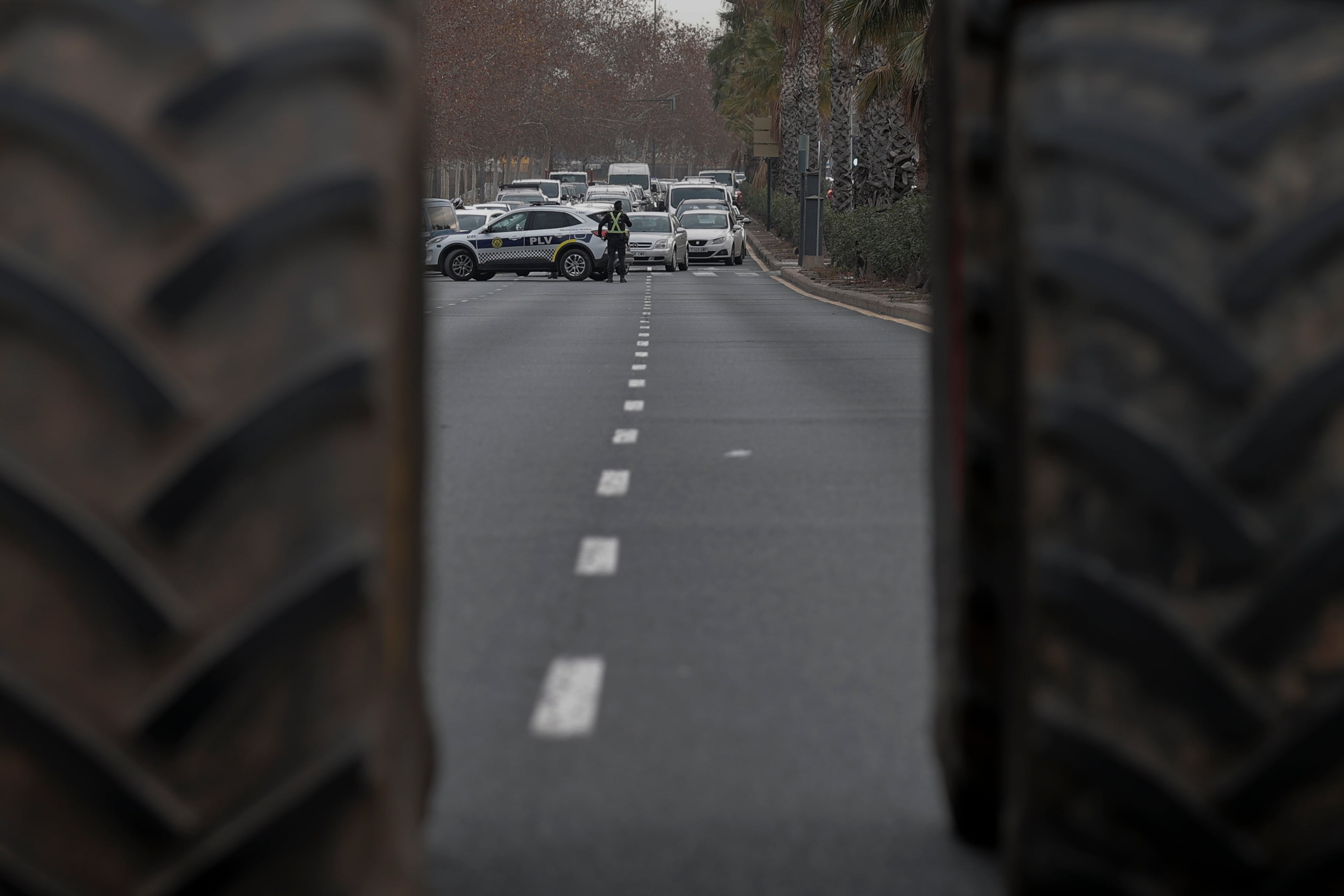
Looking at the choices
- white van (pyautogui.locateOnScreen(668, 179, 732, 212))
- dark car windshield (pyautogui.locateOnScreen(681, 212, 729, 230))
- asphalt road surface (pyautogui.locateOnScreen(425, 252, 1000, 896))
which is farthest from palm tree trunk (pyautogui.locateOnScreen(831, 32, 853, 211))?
asphalt road surface (pyautogui.locateOnScreen(425, 252, 1000, 896))

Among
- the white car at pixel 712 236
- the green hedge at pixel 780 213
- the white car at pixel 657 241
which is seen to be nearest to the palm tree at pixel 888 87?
the white car at pixel 657 241

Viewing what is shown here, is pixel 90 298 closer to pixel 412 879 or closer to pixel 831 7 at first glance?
pixel 412 879

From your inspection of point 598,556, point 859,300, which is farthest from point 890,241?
point 598,556

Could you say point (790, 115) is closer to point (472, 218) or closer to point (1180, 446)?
point (472, 218)

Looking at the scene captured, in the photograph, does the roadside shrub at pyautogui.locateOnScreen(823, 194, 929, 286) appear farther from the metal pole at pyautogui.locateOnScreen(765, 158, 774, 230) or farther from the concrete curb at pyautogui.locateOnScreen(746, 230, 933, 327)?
the metal pole at pyautogui.locateOnScreen(765, 158, 774, 230)

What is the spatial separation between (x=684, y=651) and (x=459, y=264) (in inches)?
1559

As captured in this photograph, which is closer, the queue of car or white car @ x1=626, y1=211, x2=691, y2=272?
the queue of car

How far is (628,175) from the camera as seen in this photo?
294 feet

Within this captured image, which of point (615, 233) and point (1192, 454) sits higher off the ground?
point (1192, 454)

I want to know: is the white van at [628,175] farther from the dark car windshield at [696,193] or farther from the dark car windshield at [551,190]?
the dark car windshield at [696,193]

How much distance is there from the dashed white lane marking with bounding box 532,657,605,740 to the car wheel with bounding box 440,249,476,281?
3940 centimetres

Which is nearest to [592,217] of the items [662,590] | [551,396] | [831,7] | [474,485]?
[831,7]

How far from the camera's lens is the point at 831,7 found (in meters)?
34.3

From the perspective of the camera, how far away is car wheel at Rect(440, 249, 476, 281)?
44844 mm
